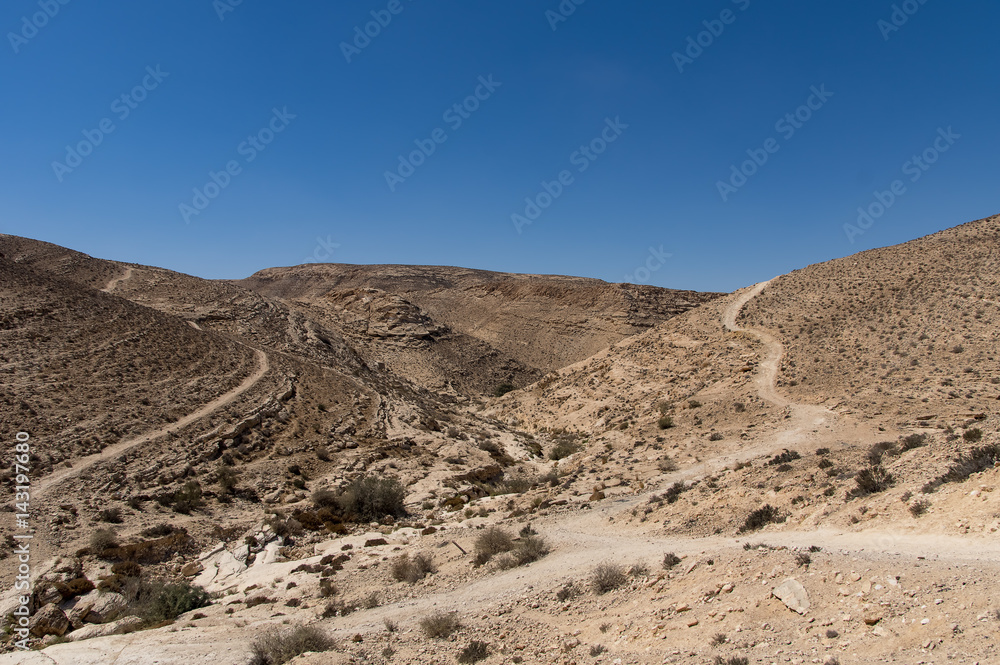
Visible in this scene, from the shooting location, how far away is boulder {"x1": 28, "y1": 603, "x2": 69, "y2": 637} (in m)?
9.48

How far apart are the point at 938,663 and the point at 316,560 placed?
1111 cm

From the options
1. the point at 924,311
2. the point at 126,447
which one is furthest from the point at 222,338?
the point at 924,311

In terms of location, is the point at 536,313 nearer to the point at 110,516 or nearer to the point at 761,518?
the point at 110,516

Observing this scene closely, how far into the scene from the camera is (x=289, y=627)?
8.84 m

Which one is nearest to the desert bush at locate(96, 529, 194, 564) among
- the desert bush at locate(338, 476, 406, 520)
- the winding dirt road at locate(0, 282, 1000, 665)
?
the desert bush at locate(338, 476, 406, 520)

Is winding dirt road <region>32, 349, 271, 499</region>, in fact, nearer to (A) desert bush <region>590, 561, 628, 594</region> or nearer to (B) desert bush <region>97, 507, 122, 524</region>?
(B) desert bush <region>97, 507, 122, 524</region>

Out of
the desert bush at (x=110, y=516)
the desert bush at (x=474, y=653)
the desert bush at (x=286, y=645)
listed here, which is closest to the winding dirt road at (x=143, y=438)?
the desert bush at (x=110, y=516)

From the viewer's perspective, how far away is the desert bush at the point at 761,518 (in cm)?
1025

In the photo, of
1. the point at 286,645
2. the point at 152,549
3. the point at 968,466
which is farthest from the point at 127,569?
the point at 968,466

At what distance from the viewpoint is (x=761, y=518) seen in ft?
34.2

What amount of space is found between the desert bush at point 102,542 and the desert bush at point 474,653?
9771 millimetres

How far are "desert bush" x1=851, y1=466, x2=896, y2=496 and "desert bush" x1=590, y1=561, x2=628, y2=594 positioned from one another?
4.75 m

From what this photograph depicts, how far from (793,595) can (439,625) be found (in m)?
4.79

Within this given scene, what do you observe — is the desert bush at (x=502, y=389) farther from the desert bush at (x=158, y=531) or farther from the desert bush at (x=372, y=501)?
the desert bush at (x=158, y=531)
